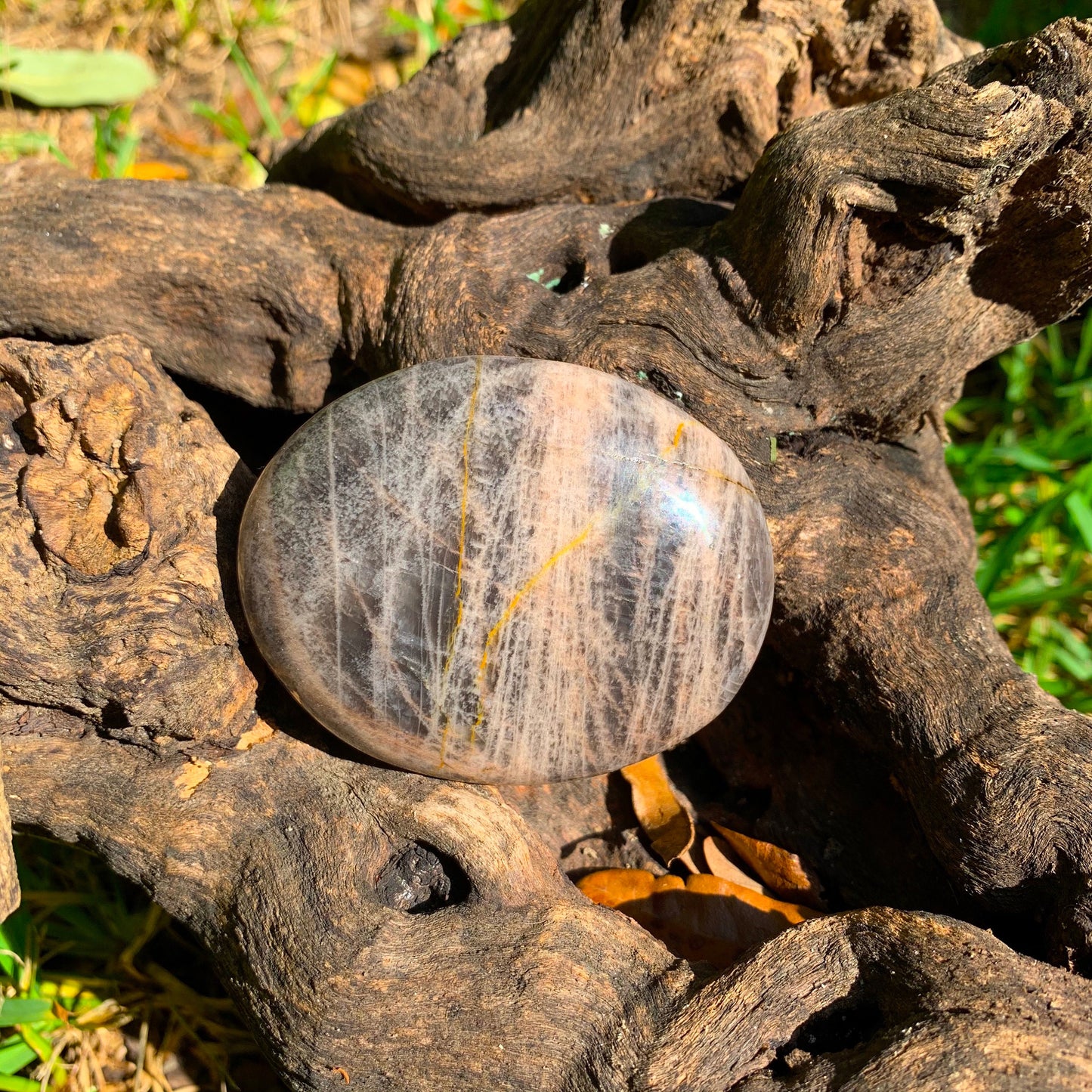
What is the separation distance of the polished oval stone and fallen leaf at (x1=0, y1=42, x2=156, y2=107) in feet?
8.65

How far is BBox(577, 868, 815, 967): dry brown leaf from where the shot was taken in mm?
2080

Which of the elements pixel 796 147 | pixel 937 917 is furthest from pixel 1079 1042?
pixel 796 147

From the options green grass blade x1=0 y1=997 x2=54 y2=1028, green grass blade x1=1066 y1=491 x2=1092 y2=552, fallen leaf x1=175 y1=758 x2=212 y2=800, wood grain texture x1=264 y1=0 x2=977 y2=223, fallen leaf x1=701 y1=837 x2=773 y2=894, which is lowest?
green grass blade x1=0 y1=997 x2=54 y2=1028

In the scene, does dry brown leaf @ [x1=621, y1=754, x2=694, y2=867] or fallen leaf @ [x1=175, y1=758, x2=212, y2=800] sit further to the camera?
dry brown leaf @ [x1=621, y1=754, x2=694, y2=867]

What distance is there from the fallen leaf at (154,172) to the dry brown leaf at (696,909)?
111 inches

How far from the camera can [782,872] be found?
218 centimetres

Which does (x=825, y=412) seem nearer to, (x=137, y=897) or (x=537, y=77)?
(x=537, y=77)

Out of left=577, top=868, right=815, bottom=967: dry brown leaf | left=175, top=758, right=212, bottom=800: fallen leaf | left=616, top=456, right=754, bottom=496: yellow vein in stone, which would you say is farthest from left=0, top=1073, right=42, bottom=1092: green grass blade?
left=616, top=456, right=754, bottom=496: yellow vein in stone

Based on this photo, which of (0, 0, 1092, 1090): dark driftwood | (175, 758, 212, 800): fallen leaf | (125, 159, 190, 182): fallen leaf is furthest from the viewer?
(125, 159, 190, 182): fallen leaf

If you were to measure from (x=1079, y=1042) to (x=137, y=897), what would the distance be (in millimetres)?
2138

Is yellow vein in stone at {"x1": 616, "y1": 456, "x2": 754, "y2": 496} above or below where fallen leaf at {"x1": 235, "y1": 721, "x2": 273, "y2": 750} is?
above

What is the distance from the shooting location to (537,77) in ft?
8.52

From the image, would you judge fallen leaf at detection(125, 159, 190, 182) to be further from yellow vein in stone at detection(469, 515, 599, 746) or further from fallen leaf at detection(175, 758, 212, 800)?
yellow vein in stone at detection(469, 515, 599, 746)

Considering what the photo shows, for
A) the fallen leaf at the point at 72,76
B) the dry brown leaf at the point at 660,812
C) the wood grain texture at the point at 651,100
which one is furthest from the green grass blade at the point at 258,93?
the dry brown leaf at the point at 660,812
